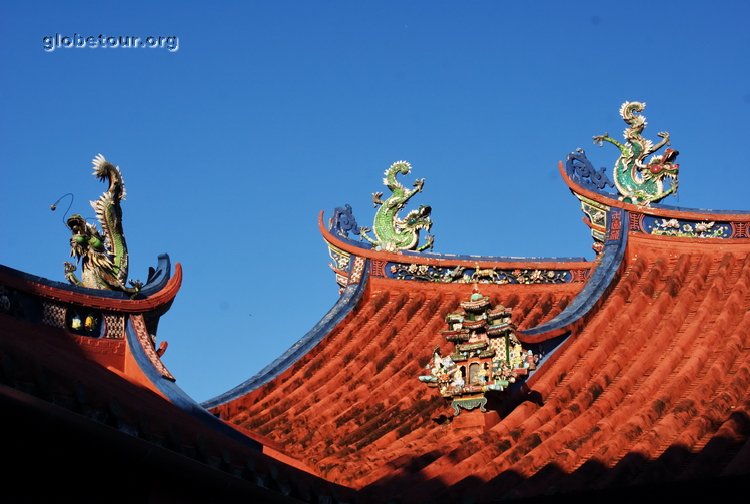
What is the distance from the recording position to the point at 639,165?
51.6 feet

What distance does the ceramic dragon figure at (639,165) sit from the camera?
15516 millimetres

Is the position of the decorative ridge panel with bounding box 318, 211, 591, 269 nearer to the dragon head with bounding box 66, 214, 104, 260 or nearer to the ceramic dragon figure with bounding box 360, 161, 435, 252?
the ceramic dragon figure with bounding box 360, 161, 435, 252

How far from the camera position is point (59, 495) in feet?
26.2

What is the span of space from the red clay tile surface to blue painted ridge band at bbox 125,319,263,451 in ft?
3.06

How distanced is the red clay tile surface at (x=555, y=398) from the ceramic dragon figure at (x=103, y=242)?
7.28ft

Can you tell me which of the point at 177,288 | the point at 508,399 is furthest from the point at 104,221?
the point at 508,399

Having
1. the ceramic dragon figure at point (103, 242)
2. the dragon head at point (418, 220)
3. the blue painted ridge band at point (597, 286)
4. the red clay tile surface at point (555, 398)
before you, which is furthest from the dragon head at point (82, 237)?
the dragon head at point (418, 220)

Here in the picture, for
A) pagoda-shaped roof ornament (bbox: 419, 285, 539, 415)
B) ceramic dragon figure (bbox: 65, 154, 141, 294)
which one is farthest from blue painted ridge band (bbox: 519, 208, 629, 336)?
ceramic dragon figure (bbox: 65, 154, 141, 294)

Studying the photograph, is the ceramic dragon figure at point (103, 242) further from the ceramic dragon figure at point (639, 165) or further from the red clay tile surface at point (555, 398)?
the ceramic dragon figure at point (639, 165)

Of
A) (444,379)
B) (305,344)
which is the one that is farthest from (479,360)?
(305,344)

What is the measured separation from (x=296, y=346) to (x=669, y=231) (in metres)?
4.41

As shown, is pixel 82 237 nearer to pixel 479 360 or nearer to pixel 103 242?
pixel 103 242

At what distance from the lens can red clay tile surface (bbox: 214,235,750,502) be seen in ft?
34.4

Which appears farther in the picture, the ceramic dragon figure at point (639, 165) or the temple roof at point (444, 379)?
the ceramic dragon figure at point (639, 165)
